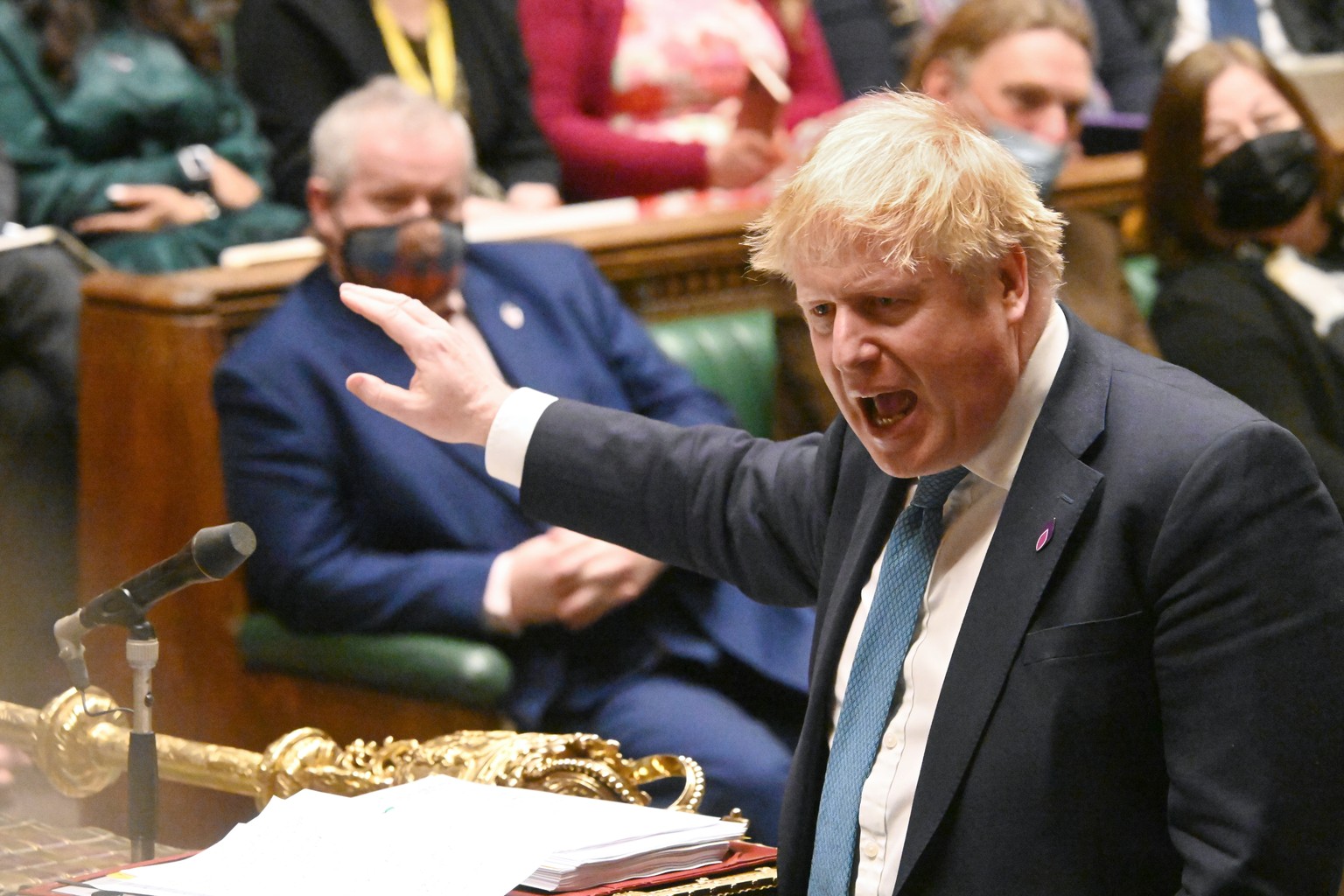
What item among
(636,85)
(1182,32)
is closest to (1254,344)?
(636,85)

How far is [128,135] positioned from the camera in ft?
11.0

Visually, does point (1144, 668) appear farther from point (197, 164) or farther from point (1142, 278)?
point (197, 164)

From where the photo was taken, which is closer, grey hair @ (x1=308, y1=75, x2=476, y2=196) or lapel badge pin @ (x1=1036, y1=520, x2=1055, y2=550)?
lapel badge pin @ (x1=1036, y1=520, x2=1055, y2=550)

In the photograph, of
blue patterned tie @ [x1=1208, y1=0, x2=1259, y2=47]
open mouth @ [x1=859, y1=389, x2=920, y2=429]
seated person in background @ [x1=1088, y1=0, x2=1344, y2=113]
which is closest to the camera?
open mouth @ [x1=859, y1=389, x2=920, y2=429]

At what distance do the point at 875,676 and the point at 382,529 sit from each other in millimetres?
1123

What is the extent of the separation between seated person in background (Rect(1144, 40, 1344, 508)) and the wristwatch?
184 centimetres

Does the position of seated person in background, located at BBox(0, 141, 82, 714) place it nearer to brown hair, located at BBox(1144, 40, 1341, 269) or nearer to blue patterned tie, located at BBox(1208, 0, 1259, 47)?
brown hair, located at BBox(1144, 40, 1341, 269)

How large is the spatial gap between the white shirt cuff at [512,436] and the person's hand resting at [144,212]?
5.75 feet

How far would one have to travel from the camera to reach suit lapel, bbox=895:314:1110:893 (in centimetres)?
130

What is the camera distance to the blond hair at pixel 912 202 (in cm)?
128

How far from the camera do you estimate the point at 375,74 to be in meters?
3.37

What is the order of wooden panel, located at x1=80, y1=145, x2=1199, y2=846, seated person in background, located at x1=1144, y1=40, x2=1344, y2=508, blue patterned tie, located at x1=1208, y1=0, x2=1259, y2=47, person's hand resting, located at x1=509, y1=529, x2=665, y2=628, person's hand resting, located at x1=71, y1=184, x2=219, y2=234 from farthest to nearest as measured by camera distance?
blue patterned tie, located at x1=1208, y1=0, x2=1259, y2=47
person's hand resting, located at x1=71, y1=184, x2=219, y2=234
seated person in background, located at x1=1144, y1=40, x2=1344, y2=508
wooden panel, located at x1=80, y1=145, x2=1199, y2=846
person's hand resting, located at x1=509, y1=529, x2=665, y2=628

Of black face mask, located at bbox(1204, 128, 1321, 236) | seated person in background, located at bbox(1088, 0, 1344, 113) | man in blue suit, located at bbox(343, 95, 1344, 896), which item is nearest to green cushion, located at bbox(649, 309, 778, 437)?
black face mask, located at bbox(1204, 128, 1321, 236)

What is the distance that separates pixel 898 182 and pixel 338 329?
1293mm
